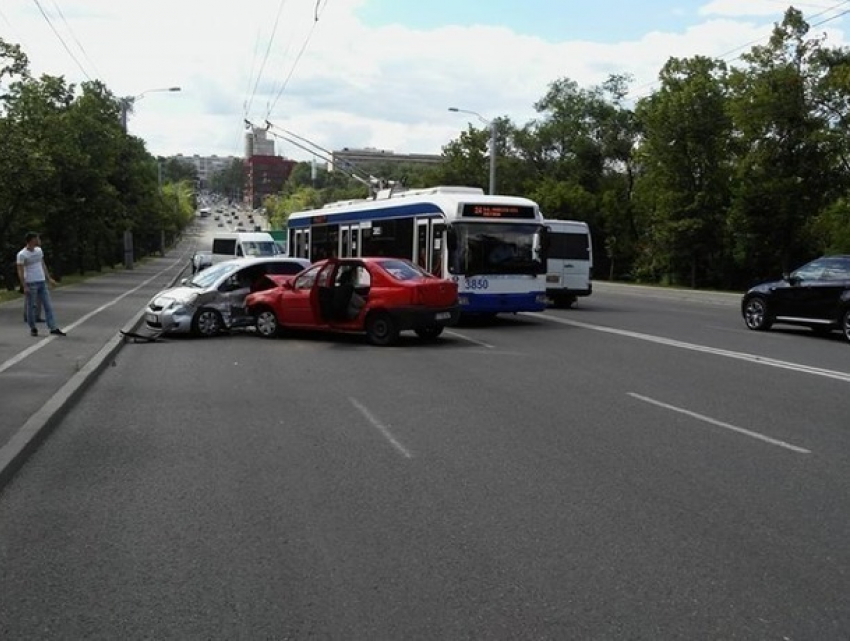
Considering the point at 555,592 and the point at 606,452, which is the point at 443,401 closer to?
the point at 606,452

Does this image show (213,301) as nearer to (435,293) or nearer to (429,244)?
(435,293)

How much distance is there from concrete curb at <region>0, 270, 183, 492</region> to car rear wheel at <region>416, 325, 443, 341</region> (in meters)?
5.77

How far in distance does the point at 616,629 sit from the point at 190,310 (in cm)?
1472

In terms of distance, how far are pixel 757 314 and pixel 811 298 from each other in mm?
1782

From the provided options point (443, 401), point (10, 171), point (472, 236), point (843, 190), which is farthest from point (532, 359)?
point (843, 190)

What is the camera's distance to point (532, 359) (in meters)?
14.4

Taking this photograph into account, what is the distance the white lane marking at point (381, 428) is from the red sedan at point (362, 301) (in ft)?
18.6

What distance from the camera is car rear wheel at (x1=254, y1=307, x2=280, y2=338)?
1769cm

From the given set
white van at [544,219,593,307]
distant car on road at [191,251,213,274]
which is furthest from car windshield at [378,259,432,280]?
distant car on road at [191,251,213,274]

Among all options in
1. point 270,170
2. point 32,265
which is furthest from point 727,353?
point 270,170

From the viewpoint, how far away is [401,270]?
1680 centimetres

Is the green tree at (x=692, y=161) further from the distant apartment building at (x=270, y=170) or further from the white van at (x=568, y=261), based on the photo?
the distant apartment building at (x=270, y=170)

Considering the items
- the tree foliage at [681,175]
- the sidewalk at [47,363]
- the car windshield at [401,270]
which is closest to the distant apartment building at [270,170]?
the tree foliage at [681,175]

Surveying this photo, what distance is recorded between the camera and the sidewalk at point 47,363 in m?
8.16
